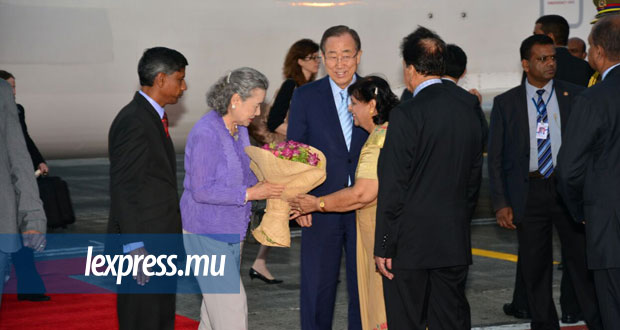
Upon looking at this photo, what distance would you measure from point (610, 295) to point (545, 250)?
1801 millimetres

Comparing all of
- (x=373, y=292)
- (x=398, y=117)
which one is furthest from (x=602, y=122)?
(x=373, y=292)

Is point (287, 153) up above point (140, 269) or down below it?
above

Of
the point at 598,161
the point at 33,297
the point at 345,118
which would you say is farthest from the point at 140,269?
the point at 33,297

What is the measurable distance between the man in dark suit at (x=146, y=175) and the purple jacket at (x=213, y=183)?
14cm

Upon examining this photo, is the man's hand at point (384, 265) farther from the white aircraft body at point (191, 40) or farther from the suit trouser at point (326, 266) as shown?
the white aircraft body at point (191, 40)

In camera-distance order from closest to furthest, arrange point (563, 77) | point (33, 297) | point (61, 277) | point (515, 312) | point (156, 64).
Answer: point (156, 64), point (515, 312), point (563, 77), point (33, 297), point (61, 277)

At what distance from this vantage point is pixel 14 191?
166 inches

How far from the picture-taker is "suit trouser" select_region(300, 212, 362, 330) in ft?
17.3

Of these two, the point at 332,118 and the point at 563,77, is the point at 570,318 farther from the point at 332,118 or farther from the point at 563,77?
the point at 332,118

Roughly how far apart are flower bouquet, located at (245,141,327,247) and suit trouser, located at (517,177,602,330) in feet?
6.24

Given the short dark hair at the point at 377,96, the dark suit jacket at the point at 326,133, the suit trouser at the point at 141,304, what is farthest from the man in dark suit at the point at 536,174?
the suit trouser at the point at 141,304

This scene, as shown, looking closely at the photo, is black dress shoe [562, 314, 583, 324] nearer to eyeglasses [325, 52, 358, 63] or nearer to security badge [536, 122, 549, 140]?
security badge [536, 122, 549, 140]

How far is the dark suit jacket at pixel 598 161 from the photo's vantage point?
14.0 ft

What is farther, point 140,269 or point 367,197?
point 367,197
